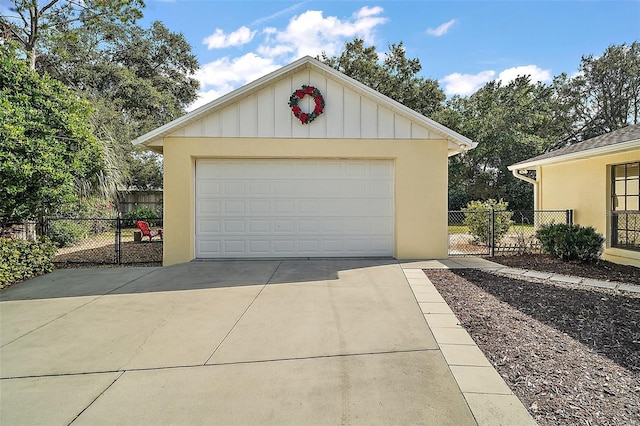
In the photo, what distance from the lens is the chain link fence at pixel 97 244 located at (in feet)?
26.8

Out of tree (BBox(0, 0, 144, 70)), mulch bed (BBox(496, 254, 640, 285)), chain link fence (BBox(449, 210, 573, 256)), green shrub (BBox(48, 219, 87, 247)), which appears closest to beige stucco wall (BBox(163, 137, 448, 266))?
chain link fence (BBox(449, 210, 573, 256))

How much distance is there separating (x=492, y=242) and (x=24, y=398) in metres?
8.85

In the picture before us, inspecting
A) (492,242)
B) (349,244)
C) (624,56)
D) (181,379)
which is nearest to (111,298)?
(181,379)

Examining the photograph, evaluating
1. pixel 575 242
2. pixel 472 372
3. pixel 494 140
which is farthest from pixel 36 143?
pixel 494 140

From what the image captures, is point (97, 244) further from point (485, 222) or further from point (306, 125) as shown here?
point (485, 222)

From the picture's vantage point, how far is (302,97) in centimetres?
769

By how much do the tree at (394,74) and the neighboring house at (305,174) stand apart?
1656 cm

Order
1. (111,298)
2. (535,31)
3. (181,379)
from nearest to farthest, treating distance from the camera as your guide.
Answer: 1. (181,379)
2. (111,298)
3. (535,31)

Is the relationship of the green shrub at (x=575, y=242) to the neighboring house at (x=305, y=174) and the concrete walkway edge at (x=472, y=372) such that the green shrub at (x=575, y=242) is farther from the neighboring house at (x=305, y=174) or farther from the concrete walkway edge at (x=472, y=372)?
the concrete walkway edge at (x=472, y=372)

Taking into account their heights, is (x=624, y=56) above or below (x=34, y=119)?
above

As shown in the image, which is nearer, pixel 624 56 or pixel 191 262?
pixel 191 262

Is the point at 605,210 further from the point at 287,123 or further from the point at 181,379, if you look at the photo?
the point at 181,379

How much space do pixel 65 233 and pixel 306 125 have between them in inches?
343

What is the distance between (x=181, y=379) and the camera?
2.83 m
